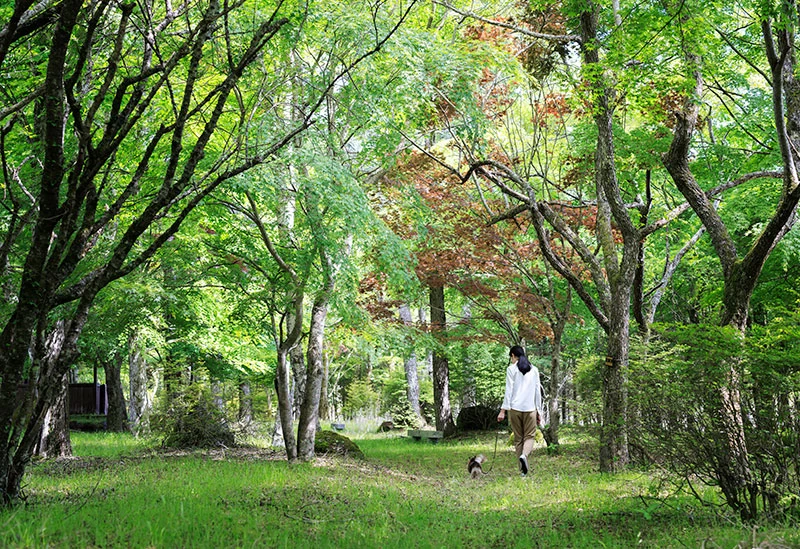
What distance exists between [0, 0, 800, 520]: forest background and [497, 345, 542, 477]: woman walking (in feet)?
2.97

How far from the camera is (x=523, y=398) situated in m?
9.78

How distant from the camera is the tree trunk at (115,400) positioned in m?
23.0

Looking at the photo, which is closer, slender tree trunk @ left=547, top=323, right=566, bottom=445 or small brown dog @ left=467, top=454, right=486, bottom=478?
small brown dog @ left=467, top=454, right=486, bottom=478

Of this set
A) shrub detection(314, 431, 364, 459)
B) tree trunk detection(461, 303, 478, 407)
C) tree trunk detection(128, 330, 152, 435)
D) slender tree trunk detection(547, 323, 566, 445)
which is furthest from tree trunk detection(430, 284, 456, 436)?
tree trunk detection(128, 330, 152, 435)

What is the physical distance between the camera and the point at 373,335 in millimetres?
13984

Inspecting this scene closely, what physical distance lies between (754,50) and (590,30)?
2438mm

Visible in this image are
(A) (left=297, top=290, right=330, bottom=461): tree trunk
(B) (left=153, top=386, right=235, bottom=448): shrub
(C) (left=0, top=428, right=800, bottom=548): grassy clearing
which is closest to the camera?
(C) (left=0, top=428, right=800, bottom=548): grassy clearing

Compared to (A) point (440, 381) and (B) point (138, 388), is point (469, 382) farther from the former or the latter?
(B) point (138, 388)

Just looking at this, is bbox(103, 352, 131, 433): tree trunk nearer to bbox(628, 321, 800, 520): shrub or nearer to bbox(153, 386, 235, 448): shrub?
bbox(153, 386, 235, 448): shrub

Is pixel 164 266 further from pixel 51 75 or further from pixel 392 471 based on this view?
pixel 51 75

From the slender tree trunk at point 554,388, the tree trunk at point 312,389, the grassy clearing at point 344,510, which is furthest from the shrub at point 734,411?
the slender tree trunk at point 554,388

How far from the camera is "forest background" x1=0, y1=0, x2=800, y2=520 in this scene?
17.5 ft

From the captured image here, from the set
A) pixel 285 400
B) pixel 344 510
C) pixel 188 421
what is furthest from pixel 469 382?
pixel 344 510

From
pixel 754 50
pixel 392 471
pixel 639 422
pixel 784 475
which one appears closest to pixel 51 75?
pixel 639 422
